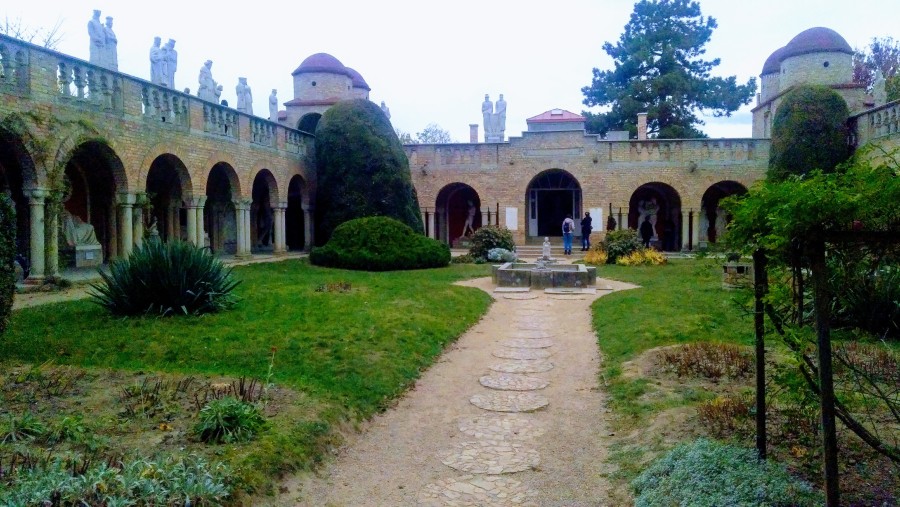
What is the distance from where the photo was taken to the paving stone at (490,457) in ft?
16.4

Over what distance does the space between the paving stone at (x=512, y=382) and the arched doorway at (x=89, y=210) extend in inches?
559

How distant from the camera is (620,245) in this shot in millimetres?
23125

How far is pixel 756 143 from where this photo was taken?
1162 inches

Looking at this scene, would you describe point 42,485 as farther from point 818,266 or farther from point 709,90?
point 709,90

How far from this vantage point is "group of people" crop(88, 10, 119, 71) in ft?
60.6

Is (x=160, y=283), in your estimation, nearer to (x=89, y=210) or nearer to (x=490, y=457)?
(x=490, y=457)

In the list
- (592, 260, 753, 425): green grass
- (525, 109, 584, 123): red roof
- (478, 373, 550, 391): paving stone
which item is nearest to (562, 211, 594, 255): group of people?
(525, 109, 584, 123): red roof

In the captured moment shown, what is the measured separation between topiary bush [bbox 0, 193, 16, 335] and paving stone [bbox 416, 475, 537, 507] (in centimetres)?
530

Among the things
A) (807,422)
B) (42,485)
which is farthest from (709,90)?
(42,485)

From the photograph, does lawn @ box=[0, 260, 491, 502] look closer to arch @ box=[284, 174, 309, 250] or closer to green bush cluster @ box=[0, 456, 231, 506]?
green bush cluster @ box=[0, 456, 231, 506]

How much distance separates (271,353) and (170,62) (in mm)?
18007

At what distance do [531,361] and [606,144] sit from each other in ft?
77.5

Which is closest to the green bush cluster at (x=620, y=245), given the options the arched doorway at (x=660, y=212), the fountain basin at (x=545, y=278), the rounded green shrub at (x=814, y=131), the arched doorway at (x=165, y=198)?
the fountain basin at (x=545, y=278)

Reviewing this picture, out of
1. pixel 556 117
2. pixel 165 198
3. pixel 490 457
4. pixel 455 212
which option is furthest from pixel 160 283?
pixel 556 117
